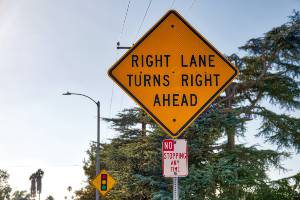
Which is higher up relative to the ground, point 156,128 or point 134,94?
point 156,128

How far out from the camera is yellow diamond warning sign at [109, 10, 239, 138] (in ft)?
14.1

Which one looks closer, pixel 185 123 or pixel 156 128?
pixel 185 123

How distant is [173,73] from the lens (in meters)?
4.39

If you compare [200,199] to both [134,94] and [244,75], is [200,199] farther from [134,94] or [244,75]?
[134,94]

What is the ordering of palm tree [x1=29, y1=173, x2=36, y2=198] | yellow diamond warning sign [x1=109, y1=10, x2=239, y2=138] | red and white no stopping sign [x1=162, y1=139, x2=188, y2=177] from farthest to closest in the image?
palm tree [x1=29, y1=173, x2=36, y2=198] < yellow diamond warning sign [x1=109, y1=10, x2=239, y2=138] < red and white no stopping sign [x1=162, y1=139, x2=188, y2=177]

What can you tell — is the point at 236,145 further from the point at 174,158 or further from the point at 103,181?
the point at 174,158

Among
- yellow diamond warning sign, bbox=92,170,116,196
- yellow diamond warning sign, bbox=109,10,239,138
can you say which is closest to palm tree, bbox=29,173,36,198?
yellow diamond warning sign, bbox=92,170,116,196

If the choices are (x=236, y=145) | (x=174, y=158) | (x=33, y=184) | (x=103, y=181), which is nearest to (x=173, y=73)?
(x=174, y=158)

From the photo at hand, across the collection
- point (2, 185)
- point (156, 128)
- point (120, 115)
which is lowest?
point (2, 185)

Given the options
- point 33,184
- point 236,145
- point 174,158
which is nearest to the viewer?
point 174,158

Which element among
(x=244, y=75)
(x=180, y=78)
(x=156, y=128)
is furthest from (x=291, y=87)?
(x=180, y=78)

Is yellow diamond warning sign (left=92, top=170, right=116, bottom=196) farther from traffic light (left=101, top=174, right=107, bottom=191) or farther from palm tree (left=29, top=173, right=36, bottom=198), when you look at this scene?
palm tree (left=29, top=173, right=36, bottom=198)

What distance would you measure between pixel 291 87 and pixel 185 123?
85.0 ft

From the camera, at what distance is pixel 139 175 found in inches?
842
